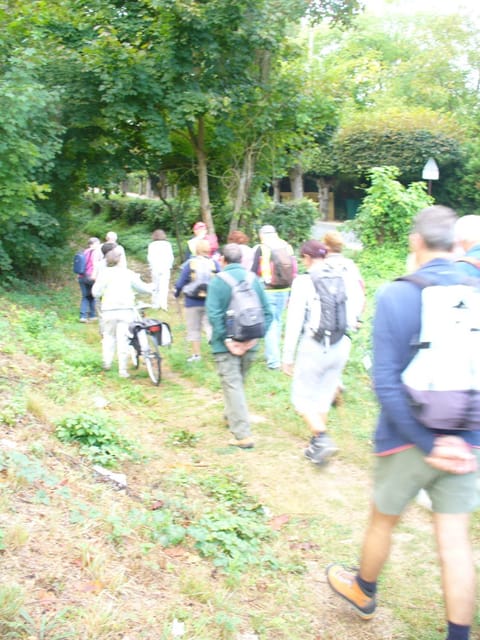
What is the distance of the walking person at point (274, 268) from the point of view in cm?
830

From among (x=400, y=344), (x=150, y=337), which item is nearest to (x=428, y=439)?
(x=400, y=344)

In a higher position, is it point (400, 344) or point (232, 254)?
point (232, 254)

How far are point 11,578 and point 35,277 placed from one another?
13766 mm

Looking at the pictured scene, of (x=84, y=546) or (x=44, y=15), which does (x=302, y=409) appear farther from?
(x=44, y=15)

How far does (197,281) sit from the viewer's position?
8.99 metres

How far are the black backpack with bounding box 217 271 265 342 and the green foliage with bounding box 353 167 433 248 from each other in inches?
459

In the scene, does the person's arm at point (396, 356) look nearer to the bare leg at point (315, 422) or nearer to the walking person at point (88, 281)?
the bare leg at point (315, 422)

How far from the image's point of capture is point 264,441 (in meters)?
6.61

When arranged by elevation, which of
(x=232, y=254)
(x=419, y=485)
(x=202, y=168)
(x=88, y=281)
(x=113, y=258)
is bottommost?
(x=419, y=485)

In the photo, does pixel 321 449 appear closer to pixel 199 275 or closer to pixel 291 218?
pixel 199 275

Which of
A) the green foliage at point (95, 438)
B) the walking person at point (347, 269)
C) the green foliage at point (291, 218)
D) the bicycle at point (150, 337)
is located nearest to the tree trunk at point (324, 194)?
the green foliage at point (291, 218)

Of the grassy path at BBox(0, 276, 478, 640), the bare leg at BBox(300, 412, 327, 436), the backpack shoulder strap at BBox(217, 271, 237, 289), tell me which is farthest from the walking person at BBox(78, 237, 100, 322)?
the bare leg at BBox(300, 412, 327, 436)

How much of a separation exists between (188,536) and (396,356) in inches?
79.9

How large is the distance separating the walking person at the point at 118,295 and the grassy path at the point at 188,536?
155 centimetres
